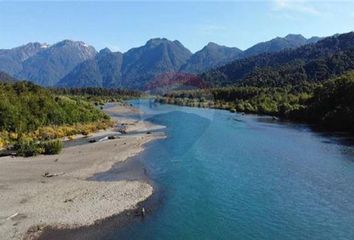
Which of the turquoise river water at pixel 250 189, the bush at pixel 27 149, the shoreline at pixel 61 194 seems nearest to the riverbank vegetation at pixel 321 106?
the turquoise river water at pixel 250 189

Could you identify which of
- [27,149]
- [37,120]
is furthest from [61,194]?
[37,120]

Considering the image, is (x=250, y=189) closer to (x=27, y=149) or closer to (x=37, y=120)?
(x=27, y=149)

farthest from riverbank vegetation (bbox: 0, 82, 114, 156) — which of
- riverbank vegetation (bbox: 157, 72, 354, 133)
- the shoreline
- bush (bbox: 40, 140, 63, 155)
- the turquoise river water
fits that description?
riverbank vegetation (bbox: 157, 72, 354, 133)

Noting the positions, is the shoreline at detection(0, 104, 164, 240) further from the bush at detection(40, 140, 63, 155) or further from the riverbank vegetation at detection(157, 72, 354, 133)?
the riverbank vegetation at detection(157, 72, 354, 133)

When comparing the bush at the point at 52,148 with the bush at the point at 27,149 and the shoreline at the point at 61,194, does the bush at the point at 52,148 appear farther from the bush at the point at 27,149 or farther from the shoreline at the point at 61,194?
the shoreline at the point at 61,194

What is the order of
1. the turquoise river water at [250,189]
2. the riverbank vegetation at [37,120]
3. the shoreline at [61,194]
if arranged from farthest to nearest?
the riverbank vegetation at [37,120] < the shoreline at [61,194] < the turquoise river water at [250,189]
